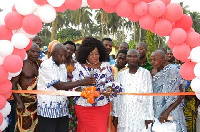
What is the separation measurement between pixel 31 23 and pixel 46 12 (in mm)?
292

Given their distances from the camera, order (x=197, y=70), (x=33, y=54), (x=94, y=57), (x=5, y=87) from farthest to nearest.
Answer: (x=33, y=54) < (x=94, y=57) < (x=5, y=87) < (x=197, y=70)

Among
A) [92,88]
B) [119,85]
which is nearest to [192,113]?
[119,85]

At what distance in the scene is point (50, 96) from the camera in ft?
13.7

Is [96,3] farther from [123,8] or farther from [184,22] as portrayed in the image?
[184,22]

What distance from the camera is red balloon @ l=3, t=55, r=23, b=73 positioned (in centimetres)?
389

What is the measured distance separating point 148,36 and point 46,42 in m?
27.4

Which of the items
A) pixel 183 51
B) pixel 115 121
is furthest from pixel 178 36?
pixel 115 121

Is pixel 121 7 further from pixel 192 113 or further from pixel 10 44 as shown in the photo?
pixel 192 113

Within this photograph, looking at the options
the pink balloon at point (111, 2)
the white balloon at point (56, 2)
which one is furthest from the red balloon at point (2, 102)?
the pink balloon at point (111, 2)

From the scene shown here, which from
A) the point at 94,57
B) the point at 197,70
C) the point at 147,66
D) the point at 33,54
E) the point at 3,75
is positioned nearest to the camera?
the point at 197,70

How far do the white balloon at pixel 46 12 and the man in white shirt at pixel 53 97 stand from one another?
474mm

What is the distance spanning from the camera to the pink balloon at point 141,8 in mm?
3982

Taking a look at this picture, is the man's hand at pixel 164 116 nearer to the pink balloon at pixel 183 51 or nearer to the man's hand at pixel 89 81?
the pink balloon at pixel 183 51

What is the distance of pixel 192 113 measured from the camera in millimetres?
5699
